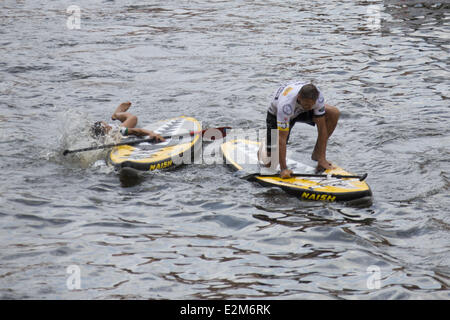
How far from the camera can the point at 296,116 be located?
340 inches

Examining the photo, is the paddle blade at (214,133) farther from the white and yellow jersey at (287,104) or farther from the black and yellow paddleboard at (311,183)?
the white and yellow jersey at (287,104)

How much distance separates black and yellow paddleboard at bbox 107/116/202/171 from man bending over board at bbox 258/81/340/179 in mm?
1331

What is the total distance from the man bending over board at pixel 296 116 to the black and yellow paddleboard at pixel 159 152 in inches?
52.4

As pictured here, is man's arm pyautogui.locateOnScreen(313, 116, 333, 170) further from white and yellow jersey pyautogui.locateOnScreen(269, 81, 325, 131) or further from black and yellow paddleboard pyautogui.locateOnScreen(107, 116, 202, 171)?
black and yellow paddleboard pyautogui.locateOnScreen(107, 116, 202, 171)

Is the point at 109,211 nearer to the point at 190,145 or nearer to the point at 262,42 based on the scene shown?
the point at 190,145

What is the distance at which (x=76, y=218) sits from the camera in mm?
7617

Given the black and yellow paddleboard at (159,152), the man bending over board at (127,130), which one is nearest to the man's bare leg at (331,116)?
the black and yellow paddleboard at (159,152)

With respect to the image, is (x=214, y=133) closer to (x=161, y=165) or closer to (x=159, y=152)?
(x=159, y=152)

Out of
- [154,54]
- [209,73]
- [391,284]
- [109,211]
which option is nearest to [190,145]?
[109,211]

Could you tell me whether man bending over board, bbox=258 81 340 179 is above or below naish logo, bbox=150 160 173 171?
above

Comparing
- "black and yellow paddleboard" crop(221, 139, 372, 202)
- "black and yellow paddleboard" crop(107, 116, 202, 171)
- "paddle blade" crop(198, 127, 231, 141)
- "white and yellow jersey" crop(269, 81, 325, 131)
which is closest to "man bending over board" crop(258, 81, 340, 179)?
"white and yellow jersey" crop(269, 81, 325, 131)

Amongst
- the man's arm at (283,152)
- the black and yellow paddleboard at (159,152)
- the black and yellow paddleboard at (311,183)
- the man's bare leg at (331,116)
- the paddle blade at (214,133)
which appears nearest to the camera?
the black and yellow paddleboard at (311,183)

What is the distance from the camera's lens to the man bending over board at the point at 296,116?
8.02 meters

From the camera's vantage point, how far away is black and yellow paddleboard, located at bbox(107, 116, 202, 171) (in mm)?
9102
